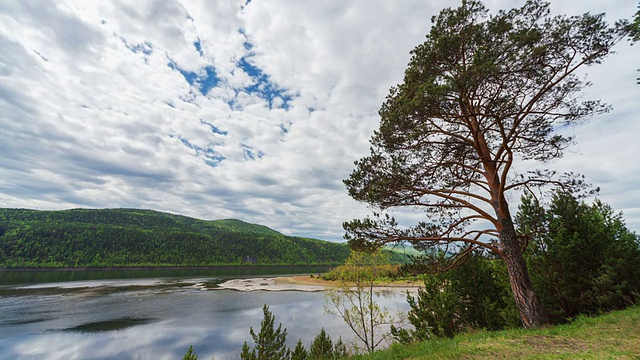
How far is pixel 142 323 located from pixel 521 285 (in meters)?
34.4

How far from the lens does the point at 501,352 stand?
20.4 ft

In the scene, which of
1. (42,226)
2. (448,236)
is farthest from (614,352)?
(42,226)

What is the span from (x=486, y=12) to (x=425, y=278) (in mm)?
12498

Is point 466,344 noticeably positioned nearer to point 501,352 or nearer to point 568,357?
point 501,352

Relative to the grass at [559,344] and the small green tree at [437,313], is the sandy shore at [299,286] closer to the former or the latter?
the small green tree at [437,313]

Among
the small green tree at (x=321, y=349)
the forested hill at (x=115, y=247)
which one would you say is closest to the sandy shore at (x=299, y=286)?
the small green tree at (x=321, y=349)

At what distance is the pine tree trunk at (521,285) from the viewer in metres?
8.28

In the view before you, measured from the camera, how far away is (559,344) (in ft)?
20.3

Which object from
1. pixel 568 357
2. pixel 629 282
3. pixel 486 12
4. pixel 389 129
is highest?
pixel 486 12

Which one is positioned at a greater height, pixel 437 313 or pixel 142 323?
pixel 437 313

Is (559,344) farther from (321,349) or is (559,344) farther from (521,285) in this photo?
(321,349)

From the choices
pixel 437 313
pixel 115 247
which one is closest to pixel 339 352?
pixel 437 313

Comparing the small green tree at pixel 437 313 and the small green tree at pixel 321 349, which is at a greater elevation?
the small green tree at pixel 437 313

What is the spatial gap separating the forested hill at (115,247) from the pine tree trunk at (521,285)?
141 meters
